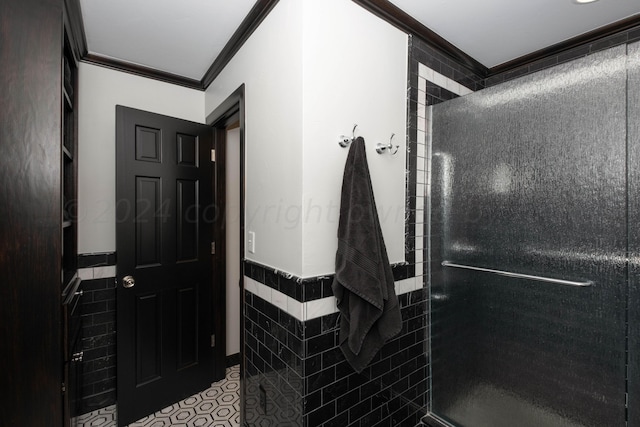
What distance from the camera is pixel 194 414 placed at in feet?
6.51

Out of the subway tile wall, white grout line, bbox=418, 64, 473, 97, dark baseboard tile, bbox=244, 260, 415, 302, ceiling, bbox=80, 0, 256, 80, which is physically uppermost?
ceiling, bbox=80, 0, 256, 80

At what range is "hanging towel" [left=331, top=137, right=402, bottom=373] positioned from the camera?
125cm

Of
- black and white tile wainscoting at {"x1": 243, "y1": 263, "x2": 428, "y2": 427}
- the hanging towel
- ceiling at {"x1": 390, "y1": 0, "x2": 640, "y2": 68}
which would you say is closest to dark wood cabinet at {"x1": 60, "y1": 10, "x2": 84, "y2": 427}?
black and white tile wainscoting at {"x1": 243, "y1": 263, "x2": 428, "y2": 427}

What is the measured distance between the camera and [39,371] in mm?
1105

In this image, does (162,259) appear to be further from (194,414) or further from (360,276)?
(360,276)

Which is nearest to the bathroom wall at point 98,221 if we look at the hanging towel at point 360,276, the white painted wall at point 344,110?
the white painted wall at point 344,110

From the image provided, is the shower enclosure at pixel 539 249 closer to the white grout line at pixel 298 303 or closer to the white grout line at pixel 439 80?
the white grout line at pixel 439 80

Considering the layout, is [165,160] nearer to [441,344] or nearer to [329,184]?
[329,184]

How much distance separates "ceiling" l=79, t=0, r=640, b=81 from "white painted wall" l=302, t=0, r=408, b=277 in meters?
0.20

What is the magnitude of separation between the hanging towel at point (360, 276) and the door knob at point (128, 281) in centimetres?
141

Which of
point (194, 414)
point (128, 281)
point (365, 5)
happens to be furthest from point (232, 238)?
point (365, 5)

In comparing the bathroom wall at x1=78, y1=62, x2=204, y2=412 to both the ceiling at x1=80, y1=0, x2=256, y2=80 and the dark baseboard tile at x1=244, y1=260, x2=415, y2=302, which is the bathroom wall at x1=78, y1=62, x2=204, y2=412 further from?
the dark baseboard tile at x1=244, y1=260, x2=415, y2=302

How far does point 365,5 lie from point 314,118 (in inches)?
26.2

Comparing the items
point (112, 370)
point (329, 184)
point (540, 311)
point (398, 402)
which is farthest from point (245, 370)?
point (540, 311)
